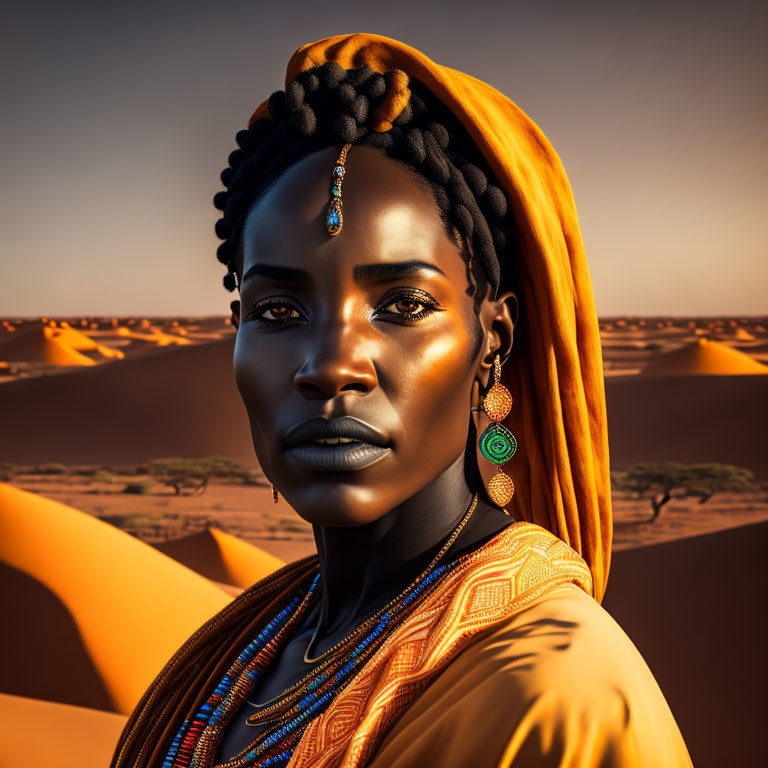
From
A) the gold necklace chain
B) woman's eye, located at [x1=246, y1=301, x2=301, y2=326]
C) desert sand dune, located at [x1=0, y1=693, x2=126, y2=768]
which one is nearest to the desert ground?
desert sand dune, located at [x1=0, y1=693, x2=126, y2=768]

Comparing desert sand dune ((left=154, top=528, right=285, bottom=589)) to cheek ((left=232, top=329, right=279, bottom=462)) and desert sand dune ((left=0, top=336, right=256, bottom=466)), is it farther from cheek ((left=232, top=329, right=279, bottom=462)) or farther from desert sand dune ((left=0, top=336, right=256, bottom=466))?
cheek ((left=232, top=329, right=279, bottom=462))

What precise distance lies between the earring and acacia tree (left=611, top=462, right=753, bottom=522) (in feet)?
30.5

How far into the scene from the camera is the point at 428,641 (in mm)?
1189

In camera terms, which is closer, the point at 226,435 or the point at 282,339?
the point at 282,339

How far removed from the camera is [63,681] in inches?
183

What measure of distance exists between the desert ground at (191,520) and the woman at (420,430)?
2.33m

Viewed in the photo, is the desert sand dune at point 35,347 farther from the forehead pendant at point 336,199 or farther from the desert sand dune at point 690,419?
the forehead pendant at point 336,199

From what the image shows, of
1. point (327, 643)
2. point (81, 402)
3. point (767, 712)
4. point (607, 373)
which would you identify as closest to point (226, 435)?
point (81, 402)

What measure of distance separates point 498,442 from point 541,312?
25cm

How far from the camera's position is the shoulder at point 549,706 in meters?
0.98

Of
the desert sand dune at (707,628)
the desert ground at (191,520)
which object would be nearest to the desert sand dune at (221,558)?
the desert ground at (191,520)

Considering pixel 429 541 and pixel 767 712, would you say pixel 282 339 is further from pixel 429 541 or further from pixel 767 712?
pixel 767 712

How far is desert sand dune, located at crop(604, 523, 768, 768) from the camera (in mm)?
4945

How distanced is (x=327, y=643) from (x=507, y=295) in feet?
2.46
